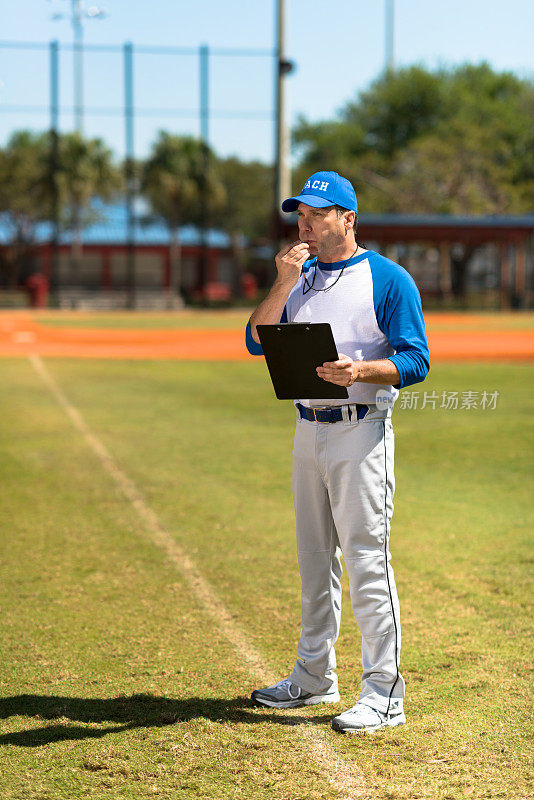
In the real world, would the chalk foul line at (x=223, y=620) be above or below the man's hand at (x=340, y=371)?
below

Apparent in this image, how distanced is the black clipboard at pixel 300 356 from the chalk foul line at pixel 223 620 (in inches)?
52.1

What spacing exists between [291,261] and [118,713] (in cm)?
200

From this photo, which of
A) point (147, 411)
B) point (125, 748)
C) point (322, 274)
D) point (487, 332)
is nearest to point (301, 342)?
point (322, 274)

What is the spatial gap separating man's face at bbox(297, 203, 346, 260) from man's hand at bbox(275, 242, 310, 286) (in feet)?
0.14

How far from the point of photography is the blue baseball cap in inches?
152

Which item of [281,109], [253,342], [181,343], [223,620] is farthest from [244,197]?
[253,342]

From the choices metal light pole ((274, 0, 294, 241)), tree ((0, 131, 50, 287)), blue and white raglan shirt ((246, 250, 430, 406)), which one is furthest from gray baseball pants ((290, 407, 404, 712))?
tree ((0, 131, 50, 287))

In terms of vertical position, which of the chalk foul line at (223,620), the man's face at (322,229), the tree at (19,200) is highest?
the tree at (19,200)

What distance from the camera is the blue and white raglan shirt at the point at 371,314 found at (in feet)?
12.6

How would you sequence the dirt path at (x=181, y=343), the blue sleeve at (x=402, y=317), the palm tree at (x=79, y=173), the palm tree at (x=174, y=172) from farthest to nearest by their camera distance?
the palm tree at (x=79, y=173), the palm tree at (x=174, y=172), the dirt path at (x=181, y=343), the blue sleeve at (x=402, y=317)

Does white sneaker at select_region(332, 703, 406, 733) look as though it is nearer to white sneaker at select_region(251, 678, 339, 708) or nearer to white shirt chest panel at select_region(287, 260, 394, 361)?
white sneaker at select_region(251, 678, 339, 708)

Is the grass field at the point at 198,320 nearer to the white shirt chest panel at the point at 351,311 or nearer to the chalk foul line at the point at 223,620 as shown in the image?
the chalk foul line at the point at 223,620

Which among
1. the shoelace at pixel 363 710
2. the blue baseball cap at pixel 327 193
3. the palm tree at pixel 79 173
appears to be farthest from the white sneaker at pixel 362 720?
the palm tree at pixel 79 173

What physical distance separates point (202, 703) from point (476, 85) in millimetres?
69870
